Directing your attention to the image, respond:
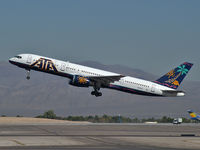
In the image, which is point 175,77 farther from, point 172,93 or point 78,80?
point 78,80

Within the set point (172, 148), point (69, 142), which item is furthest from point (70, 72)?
point (172, 148)

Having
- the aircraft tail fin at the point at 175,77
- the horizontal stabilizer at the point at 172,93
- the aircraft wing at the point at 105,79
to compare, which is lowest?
the horizontal stabilizer at the point at 172,93

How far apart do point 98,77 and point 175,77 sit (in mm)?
16501

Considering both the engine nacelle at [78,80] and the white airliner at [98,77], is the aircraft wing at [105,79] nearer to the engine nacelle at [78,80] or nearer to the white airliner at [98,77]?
the white airliner at [98,77]

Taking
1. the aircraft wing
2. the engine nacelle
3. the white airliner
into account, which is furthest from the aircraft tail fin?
the engine nacelle

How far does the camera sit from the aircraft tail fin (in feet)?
267

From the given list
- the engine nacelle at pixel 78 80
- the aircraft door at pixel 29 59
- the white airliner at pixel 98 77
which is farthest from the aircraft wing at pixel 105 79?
the aircraft door at pixel 29 59

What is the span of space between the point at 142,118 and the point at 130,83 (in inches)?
1188

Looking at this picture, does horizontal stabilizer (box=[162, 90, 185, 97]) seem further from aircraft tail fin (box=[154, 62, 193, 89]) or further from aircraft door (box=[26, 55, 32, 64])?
aircraft door (box=[26, 55, 32, 64])

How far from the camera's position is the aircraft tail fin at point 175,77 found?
8131 centimetres

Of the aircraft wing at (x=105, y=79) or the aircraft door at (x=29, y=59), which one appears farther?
the aircraft wing at (x=105, y=79)

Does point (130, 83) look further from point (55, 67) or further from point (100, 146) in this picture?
point (100, 146)

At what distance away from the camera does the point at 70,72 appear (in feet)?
240

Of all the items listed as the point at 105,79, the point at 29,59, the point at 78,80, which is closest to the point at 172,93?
the point at 105,79
